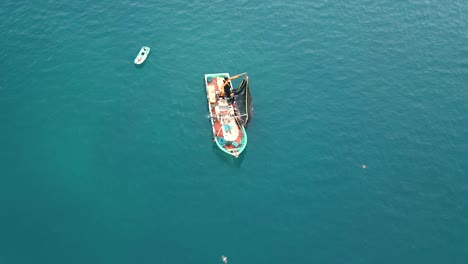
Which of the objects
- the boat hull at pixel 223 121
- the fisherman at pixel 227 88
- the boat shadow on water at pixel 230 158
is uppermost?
the fisherman at pixel 227 88

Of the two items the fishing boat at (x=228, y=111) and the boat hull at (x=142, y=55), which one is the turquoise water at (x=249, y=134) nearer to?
the boat hull at (x=142, y=55)

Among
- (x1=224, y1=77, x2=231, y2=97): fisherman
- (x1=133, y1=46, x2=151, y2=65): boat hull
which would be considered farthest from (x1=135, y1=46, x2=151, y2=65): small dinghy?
(x1=224, y1=77, x2=231, y2=97): fisherman

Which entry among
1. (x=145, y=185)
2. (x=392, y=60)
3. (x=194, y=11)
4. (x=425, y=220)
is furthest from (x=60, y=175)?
(x=392, y=60)

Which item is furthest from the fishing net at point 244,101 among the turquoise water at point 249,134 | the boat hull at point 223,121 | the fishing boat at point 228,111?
the turquoise water at point 249,134

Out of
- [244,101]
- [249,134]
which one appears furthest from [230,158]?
[244,101]

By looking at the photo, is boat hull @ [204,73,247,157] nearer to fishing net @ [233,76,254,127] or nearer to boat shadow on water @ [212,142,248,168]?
fishing net @ [233,76,254,127]

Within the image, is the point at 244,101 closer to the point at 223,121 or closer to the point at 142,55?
the point at 223,121
